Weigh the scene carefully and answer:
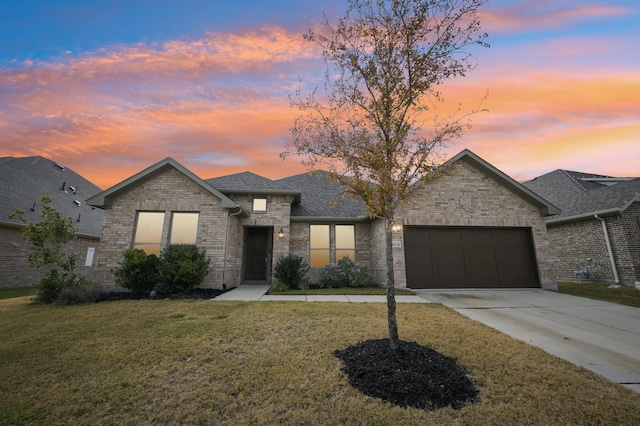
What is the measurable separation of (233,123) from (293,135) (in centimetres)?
690

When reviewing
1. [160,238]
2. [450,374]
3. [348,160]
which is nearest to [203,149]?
[160,238]

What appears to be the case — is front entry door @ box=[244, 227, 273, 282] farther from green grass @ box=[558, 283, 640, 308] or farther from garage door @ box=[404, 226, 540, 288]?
green grass @ box=[558, 283, 640, 308]

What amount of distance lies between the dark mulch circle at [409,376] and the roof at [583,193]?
14.3 m

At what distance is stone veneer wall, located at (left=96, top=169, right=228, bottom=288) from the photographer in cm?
1039

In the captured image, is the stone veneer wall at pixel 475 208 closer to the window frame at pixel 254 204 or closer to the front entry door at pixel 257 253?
the window frame at pixel 254 204

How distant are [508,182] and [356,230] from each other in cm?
747

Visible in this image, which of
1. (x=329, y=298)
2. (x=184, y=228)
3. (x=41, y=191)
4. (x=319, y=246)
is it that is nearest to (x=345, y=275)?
(x=319, y=246)

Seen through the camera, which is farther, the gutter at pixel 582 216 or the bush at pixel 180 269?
the gutter at pixel 582 216

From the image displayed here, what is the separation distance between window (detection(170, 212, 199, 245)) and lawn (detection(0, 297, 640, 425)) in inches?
192

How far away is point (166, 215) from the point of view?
1088cm

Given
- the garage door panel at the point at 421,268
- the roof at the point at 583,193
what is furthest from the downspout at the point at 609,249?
the garage door panel at the point at 421,268

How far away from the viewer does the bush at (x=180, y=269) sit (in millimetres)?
9273

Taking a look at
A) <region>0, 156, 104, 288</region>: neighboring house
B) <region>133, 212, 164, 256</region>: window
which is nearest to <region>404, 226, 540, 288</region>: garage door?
<region>133, 212, 164, 256</region>: window

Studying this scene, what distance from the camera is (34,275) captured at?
1348 cm
